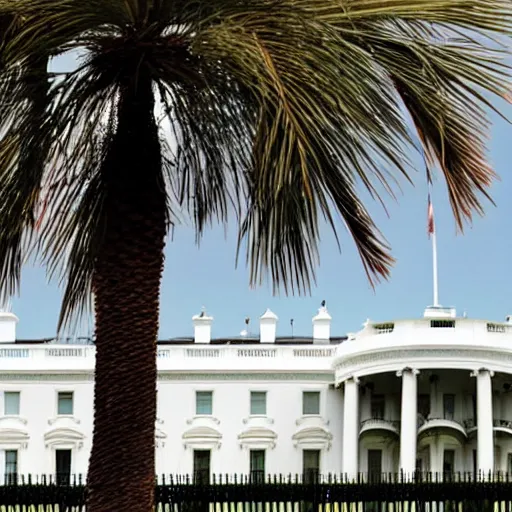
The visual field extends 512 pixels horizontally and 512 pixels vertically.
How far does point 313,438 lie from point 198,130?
50.8m

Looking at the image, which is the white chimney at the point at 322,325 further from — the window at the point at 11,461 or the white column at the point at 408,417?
the window at the point at 11,461

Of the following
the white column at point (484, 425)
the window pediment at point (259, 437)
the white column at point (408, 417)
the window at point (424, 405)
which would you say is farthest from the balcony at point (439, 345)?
the window pediment at point (259, 437)

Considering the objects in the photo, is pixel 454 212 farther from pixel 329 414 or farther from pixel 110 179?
pixel 329 414

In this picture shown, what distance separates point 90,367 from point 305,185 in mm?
52868

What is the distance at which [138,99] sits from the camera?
8.12m

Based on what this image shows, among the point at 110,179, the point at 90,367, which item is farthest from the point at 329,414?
the point at 110,179

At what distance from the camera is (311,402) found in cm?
5847

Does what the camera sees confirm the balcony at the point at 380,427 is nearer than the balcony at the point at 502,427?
No

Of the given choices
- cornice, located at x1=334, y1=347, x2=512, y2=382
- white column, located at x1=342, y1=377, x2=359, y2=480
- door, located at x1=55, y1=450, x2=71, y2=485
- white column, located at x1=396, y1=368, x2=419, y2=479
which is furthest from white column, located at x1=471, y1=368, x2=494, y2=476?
door, located at x1=55, y1=450, x2=71, y2=485

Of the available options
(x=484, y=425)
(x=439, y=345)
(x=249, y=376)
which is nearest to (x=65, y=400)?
(x=249, y=376)

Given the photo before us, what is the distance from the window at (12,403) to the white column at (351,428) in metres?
14.1

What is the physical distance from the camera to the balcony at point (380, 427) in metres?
56.0

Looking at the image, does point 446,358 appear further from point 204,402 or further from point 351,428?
point 204,402

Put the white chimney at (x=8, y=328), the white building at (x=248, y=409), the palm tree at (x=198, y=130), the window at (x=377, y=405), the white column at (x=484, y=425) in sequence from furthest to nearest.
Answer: the white chimney at (x=8, y=328)
the window at (x=377, y=405)
the white building at (x=248, y=409)
the white column at (x=484, y=425)
the palm tree at (x=198, y=130)
